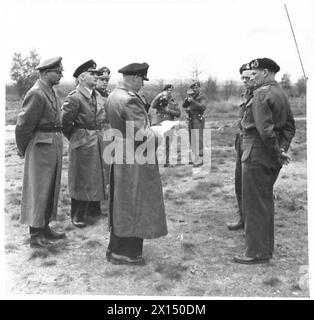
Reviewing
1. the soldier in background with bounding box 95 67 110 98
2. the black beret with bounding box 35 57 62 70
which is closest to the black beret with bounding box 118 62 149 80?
the black beret with bounding box 35 57 62 70

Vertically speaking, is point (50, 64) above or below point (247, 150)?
above

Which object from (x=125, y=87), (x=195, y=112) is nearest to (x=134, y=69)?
(x=125, y=87)

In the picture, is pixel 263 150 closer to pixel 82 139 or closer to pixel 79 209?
pixel 82 139

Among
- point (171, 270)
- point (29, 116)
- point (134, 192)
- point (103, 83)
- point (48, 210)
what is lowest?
point (171, 270)

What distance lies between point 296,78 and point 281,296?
3.01 meters

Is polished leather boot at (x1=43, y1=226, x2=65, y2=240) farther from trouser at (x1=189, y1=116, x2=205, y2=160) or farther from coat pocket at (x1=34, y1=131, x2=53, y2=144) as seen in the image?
trouser at (x1=189, y1=116, x2=205, y2=160)

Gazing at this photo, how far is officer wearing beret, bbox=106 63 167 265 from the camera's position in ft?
15.0

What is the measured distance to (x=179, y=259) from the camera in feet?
17.1

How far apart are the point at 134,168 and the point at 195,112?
5893 mm

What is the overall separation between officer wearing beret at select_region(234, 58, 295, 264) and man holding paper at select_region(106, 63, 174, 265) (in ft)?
3.07

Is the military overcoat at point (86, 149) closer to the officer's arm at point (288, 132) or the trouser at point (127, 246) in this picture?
the trouser at point (127, 246)

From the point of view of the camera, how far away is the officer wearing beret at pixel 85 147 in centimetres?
614

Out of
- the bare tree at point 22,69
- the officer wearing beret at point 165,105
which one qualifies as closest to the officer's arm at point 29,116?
the bare tree at point 22,69

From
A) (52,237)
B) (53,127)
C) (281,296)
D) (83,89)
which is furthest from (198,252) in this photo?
(83,89)
